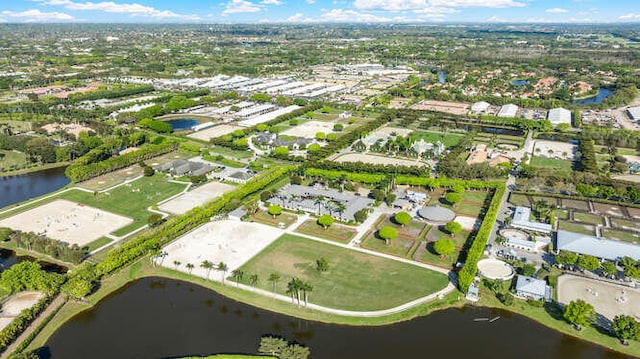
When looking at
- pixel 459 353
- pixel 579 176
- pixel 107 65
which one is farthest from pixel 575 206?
pixel 107 65

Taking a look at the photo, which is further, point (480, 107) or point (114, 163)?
point (480, 107)

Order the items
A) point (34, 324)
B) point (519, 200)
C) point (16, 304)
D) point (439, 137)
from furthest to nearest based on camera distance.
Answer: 1. point (439, 137)
2. point (519, 200)
3. point (16, 304)
4. point (34, 324)

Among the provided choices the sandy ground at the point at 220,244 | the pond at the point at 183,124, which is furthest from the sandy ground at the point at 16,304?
the pond at the point at 183,124

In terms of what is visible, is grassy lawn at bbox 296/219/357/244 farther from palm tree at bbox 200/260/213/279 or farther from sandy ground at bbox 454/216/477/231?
sandy ground at bbox 454/216/477/231

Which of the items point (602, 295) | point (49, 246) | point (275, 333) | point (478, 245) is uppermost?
point (478, 245)

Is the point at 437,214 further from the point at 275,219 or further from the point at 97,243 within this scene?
the point at 97,243

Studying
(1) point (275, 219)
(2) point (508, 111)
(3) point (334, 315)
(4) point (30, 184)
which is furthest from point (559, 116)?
(4) point (30, 184)

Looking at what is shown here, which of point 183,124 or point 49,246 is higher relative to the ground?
point 49,246

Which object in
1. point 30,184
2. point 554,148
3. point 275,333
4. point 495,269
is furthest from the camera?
point 554,148
